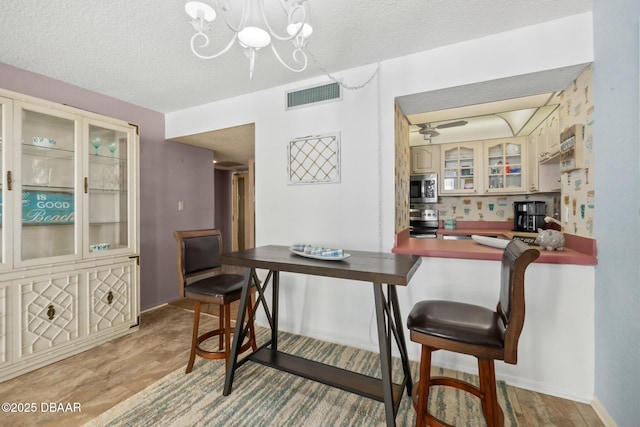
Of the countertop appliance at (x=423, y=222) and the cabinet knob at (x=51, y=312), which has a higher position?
the countertop appliance at (x=423, y=222)

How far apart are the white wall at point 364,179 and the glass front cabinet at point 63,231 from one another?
44.6 inches

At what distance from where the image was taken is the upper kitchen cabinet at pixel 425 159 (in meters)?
4.38

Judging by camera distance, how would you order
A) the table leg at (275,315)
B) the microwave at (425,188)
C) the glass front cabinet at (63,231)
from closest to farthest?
the glass front cabinet at (63,231) < the table leg at (275,315) < the microwave at (425,188)

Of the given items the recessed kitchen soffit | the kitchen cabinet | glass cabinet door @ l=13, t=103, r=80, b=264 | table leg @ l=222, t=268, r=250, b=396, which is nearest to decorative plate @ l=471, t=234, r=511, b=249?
the recessed kitchen soffit

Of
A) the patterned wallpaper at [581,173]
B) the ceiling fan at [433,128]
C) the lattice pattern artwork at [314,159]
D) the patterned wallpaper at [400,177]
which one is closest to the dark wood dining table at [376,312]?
the patterned wallpaper at [400,177]

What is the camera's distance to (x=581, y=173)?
1790 millimetres

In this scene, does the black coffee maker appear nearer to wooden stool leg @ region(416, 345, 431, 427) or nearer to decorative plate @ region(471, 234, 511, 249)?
decorative plate @ region(471, 234, 511, 249)

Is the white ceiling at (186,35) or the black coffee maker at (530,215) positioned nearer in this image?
the white ceiling at (186,35)

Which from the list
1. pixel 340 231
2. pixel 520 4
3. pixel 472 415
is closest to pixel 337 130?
pixel 340 231

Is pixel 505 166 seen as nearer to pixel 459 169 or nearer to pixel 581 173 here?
pixel 459 169

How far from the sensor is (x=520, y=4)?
1585 millimetres

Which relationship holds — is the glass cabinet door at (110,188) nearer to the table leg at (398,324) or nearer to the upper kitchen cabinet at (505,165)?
the table leg at (398,324)

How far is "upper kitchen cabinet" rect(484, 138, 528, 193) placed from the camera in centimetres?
388

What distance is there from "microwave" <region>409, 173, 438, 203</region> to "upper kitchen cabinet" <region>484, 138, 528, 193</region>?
28.6 inches
